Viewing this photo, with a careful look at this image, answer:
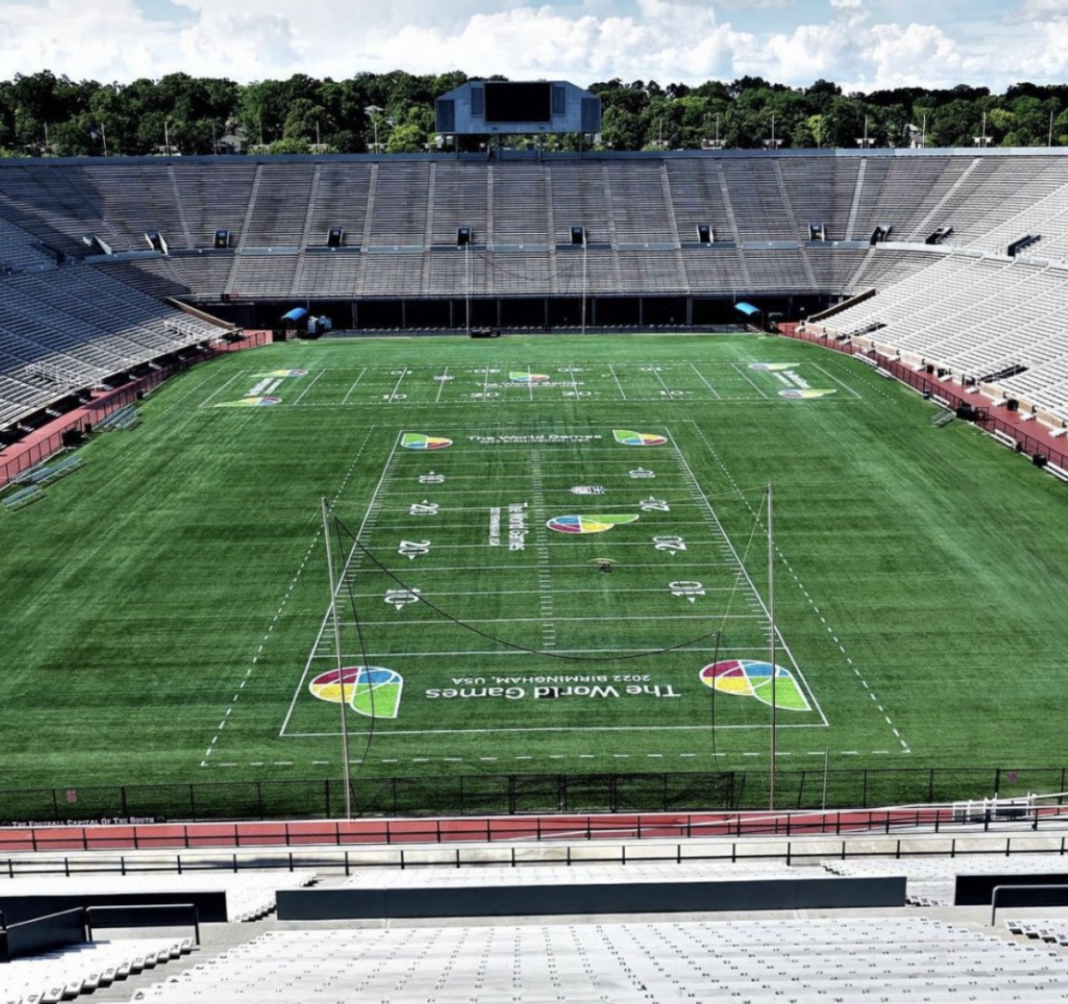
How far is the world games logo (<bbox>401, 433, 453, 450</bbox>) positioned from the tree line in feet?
252

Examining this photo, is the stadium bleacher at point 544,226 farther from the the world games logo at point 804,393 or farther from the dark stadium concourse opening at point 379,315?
the the world games logo at point 804,393

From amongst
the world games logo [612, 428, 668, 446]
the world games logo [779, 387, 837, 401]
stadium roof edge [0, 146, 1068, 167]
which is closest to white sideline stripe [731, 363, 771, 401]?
the world games logo [779, 387, 837, 401]

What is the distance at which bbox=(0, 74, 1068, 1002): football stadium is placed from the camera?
17.3 metres

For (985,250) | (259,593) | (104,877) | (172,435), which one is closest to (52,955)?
(104,877)

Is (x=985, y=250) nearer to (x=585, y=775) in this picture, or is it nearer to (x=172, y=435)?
(x=172, y=435)

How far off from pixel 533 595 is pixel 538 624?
2135mm

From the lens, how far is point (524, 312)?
287 feet

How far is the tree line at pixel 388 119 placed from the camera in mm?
145625

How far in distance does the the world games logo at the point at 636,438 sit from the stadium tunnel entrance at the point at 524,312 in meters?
31.5

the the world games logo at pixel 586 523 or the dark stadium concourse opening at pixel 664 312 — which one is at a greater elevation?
the dark stadium concourse opening at pixel 664 312

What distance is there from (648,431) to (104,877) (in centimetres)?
3737

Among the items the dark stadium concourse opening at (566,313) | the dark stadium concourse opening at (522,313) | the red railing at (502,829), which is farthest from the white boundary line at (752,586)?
the dark stadium concourse opening at (522,313)

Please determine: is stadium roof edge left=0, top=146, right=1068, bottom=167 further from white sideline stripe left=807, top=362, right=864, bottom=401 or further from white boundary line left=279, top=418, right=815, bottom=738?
white boundary line left=279, top=418, right=815, bottom=738

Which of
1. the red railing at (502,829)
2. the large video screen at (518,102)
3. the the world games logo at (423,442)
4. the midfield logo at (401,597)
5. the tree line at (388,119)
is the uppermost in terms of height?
the tree line at (388,119)
